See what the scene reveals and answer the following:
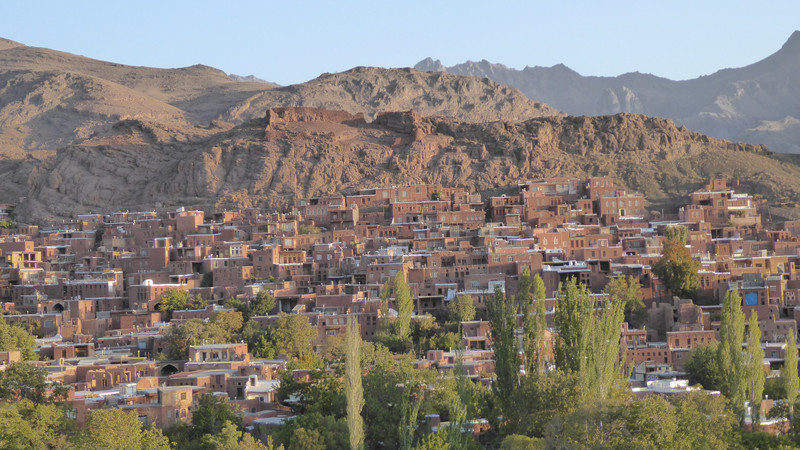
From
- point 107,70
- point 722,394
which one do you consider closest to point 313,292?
point 722,394

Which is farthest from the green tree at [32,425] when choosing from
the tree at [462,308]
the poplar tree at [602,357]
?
the tree at [462,308]

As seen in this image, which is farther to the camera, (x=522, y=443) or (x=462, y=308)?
(x=462, y=308)

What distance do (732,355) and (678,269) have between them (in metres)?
13.6

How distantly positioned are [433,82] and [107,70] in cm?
3793

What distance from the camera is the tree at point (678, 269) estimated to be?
186ft

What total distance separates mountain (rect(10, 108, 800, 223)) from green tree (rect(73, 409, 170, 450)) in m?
37.5

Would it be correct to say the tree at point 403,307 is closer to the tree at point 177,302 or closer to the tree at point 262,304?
the tree at point 262,304

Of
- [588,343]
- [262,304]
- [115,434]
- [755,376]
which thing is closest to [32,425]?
[115,434]

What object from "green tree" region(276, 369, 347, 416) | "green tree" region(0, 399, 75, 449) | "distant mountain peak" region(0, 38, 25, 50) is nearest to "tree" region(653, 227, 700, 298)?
"green tree" region(276, 369, 347, 416)

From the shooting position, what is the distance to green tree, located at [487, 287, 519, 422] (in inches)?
1610

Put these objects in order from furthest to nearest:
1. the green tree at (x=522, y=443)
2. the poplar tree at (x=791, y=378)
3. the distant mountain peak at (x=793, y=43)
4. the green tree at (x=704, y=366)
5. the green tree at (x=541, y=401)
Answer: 1. the distant mountain peak at (x=793, y=43)
2. the green tree at (x=704, y=366)
3. the poplar tree at (x=791, y=378)
4. the green tree at (x=541, y=401)
5. the green tree at (x=522, y=443)

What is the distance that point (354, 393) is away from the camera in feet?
128

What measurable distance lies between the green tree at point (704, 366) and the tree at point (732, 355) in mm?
990

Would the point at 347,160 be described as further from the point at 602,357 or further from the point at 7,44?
the point at 7,44
